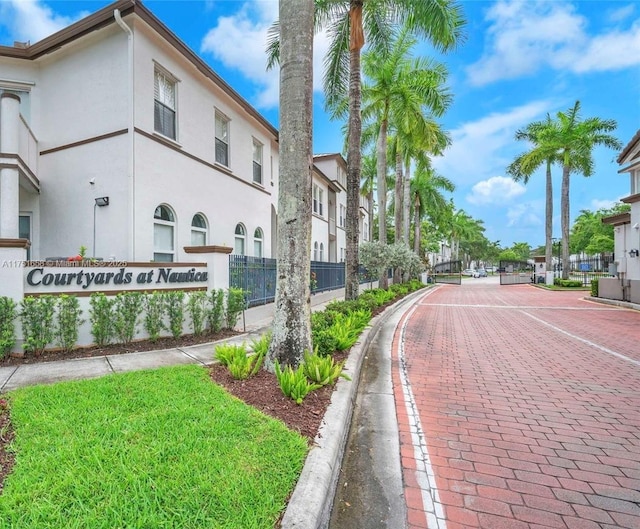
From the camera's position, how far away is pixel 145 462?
266cm

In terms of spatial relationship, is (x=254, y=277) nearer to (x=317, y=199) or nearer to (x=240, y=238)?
(x=240, y=238)

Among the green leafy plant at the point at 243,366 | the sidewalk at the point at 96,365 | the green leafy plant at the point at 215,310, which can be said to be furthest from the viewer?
the green leafy plant at the point at 215,310

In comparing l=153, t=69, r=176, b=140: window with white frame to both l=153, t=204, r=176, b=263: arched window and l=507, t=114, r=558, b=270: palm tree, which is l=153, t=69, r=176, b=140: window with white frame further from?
l=507, t=114, r=558, b=270: palm tree

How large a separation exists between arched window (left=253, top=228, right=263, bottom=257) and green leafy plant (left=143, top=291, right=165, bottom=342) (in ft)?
26.8

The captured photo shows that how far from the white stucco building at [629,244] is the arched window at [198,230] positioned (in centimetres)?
1803

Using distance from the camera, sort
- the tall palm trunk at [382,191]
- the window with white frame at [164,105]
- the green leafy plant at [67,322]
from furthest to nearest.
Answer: the tall palm trunk at [382,191] < the window with white frame at [164,105] < the green leafy plant at [67,322]

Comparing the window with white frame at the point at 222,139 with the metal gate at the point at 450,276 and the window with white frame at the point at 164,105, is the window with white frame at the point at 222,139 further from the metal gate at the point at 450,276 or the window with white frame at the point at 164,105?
the metal gate at the point at 450,276

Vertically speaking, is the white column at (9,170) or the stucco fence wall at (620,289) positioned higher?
the white column at (9,170)

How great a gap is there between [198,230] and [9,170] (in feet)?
15.8

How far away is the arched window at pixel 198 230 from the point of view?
36.8 ft

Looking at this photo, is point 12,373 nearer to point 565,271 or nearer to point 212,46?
point 212,46

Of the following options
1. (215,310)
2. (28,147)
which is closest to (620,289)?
(215,310)

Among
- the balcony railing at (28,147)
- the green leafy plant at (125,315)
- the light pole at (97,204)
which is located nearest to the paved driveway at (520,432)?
the green leafy plant at (125,315)

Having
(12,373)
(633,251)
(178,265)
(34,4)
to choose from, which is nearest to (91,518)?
(12,373)
